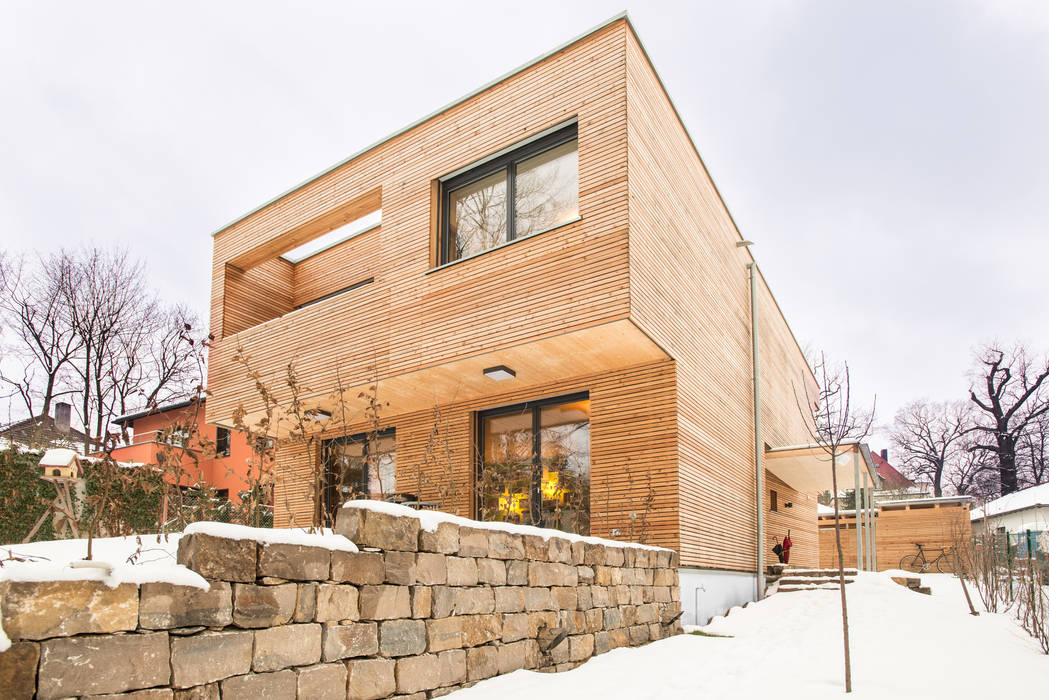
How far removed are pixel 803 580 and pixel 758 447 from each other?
218cm

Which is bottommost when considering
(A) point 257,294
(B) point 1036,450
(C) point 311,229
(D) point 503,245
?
(B) point 1036,450

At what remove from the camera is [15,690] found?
252 centimetres

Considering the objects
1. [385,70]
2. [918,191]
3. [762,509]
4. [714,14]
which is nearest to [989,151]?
[918,191]

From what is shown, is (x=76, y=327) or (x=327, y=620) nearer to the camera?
(x=327, y=620)

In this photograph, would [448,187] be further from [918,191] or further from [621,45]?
[918,191]

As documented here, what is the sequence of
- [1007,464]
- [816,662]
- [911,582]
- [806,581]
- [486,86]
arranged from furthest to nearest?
[1007,464]
[911,582]
[806,581]
[486,86]
[816,662]

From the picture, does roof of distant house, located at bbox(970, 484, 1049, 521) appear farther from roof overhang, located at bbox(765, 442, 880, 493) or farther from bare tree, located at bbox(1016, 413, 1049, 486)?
roof overhang, located at bbox(765, 442, 880, 493)

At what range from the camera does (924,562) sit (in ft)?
62.0

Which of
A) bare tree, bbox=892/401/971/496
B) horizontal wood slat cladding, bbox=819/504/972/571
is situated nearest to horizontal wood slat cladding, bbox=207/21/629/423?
horizontal wood slat cladding, bbox=819/504/972/571

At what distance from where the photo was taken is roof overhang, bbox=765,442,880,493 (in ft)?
39.2

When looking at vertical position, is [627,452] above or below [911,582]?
above

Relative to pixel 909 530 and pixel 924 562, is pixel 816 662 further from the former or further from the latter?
pixel 909 530

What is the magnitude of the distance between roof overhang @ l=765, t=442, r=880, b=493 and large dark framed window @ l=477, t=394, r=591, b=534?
12.8 feet

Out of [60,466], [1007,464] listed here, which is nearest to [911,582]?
[60,466]
